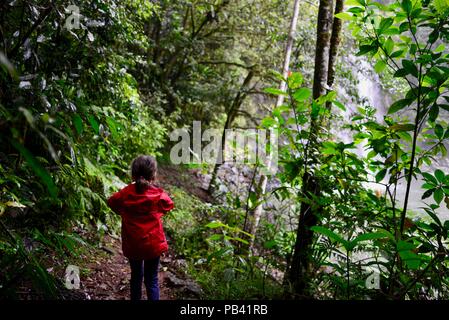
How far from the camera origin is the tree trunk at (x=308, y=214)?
9.35 ft

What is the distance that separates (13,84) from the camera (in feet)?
6.91

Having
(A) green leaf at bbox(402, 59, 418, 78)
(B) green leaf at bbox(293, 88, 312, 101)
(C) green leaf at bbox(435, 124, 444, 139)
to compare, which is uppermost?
(A) green leaf at bbox(402, 59, 418, 78)

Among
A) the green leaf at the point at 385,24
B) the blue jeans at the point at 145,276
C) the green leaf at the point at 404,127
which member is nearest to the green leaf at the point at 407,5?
the green leaf at the point at 385,24

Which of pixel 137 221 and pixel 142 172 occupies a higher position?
pixel 142 172

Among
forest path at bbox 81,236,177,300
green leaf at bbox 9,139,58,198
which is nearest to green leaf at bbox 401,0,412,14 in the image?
green leaf at bbox 9,139,58,198

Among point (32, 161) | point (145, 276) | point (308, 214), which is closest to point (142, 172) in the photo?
point (145, 276)

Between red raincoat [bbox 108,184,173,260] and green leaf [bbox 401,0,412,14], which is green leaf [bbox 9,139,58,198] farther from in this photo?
green leaf [bbox 401,0,412,14]

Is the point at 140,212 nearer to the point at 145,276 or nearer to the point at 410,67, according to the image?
the point at 145,276

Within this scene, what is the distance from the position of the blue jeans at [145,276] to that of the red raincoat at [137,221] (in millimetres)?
136

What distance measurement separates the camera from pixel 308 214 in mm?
3006

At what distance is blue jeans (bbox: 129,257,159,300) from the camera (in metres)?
3.16

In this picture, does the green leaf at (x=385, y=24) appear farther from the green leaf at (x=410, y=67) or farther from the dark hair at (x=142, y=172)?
the dark hair at (x=142, y=172)

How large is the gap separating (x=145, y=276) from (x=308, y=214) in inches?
64.0

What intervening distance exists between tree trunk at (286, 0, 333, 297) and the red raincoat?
1256mm
